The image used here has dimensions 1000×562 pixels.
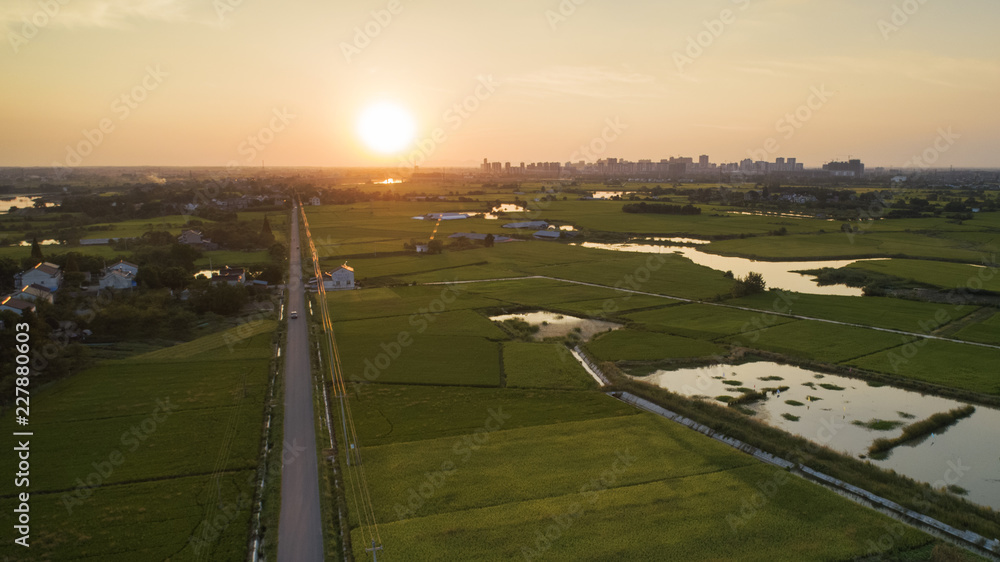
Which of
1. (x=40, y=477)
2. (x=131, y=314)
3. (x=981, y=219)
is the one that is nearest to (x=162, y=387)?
(x=40, y=477)

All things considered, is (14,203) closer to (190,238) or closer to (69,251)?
(190,238)

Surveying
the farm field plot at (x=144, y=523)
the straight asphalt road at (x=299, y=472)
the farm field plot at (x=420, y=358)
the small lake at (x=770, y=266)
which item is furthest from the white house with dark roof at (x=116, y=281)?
the small lake at (x=770, y=266)

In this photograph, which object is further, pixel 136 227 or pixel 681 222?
pixel 681 222

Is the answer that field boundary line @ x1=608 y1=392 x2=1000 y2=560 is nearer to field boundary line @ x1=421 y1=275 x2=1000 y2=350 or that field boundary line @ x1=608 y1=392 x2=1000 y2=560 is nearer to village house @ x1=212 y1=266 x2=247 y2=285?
field boundary line @ x1=421 y1=275 x2=1000 y2=350

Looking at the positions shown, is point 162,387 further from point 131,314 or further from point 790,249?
point 790,249

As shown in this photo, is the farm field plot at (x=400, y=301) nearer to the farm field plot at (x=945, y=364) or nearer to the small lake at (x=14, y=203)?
the farm field plot at (x=945, y=364)

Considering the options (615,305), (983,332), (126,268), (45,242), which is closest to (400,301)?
(615,305)
